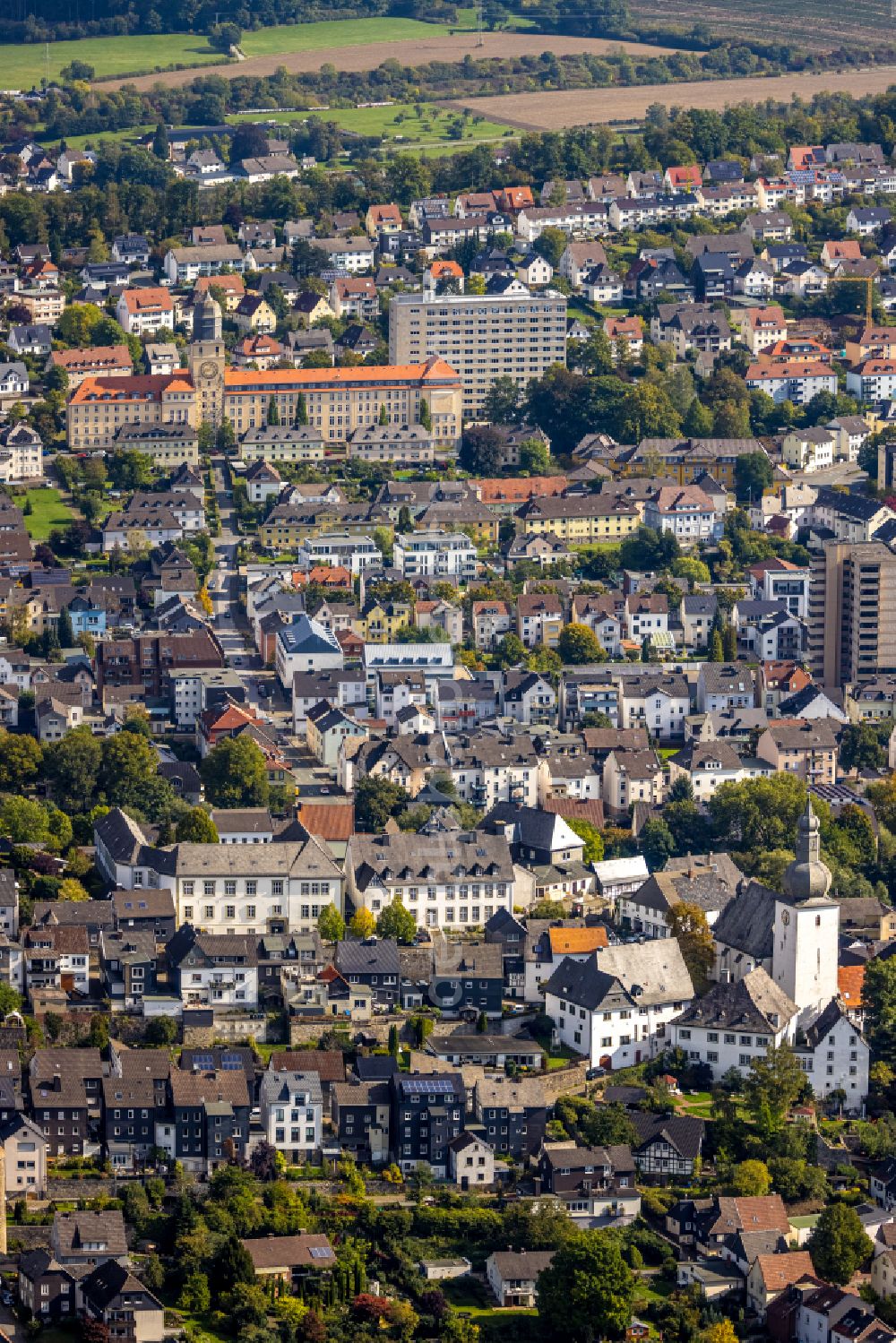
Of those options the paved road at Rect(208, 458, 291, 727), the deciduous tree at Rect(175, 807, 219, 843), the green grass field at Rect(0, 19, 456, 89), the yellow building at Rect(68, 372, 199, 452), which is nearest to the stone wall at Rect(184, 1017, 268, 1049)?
the deciduous tree at Rect(175, 807, 219, 843)

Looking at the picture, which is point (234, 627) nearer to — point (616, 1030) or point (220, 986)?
point (220, 986)

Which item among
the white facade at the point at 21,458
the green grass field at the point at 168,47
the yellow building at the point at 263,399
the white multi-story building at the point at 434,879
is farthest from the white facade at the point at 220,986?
the green grass field at the point at 168,47

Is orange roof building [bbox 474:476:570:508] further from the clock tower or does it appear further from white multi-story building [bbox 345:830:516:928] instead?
white multi-story building [bbox 345:830:516:928]

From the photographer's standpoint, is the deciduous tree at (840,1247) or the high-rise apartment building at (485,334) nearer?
the deciduous tree at (840,1247)

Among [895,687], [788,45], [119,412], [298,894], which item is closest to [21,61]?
[788,45]

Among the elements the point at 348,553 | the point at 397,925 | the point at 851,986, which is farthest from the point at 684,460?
the point at 851,986

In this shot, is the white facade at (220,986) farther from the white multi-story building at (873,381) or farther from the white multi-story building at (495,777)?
the white multi-story building at (873,381)
